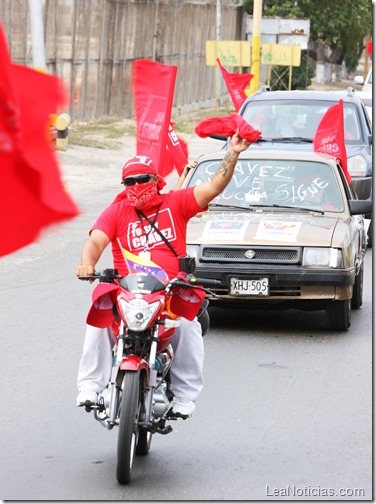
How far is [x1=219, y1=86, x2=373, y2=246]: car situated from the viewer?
1659cm

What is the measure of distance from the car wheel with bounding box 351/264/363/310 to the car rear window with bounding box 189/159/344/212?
75cm

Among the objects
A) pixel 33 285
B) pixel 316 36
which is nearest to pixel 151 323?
pixel 33 285

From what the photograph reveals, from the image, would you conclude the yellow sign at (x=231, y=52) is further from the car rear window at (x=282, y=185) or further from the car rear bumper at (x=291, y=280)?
the car rear bumper at (x=291, y=280)

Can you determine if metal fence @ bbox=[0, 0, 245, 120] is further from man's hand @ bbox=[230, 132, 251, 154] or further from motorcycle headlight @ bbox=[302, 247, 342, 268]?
man's hand @ bbox=[230, 132, 251, 154]

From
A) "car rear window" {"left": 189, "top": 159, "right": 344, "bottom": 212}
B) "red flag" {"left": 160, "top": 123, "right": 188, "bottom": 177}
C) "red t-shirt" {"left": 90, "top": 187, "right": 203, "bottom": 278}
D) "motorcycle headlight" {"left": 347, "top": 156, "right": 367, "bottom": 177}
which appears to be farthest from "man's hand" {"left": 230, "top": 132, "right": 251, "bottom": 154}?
"motorcycle headlight" {"left": 347, "top": 156, "right": 367, "bottom": 177}

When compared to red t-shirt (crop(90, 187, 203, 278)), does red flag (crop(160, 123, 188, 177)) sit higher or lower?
lower

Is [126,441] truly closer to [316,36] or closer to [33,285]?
[33,285]

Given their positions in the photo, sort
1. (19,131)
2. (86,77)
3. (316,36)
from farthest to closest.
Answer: (316,36), (86,77), (19,131)

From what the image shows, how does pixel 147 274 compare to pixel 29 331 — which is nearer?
pixel 147 274

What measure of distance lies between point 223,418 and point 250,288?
278cm

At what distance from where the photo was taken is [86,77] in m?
36.4

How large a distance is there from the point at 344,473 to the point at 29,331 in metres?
4.48

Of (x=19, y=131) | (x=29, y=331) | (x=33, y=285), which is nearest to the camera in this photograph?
(x=19, y=131)

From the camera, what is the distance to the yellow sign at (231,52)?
3869 centimetres
